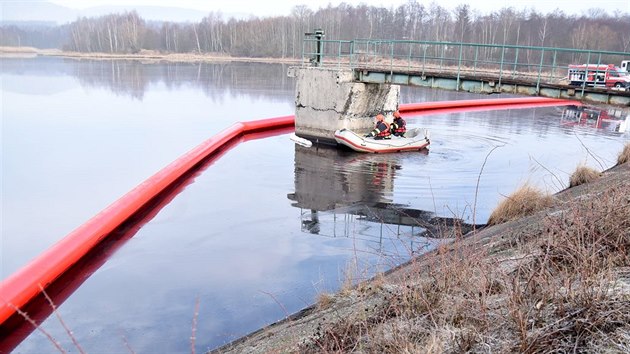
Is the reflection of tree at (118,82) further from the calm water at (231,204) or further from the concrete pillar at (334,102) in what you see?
the concrete pillar at (334,102)

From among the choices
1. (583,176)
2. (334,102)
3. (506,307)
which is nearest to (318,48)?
(334,102)

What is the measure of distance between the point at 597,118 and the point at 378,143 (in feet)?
51.8

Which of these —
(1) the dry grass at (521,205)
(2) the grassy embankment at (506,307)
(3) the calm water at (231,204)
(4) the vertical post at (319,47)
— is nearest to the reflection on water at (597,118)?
(3) the calm water at (231,204)

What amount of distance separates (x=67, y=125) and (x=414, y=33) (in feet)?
234

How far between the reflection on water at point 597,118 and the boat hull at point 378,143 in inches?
432

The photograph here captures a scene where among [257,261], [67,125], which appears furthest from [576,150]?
[67,125]

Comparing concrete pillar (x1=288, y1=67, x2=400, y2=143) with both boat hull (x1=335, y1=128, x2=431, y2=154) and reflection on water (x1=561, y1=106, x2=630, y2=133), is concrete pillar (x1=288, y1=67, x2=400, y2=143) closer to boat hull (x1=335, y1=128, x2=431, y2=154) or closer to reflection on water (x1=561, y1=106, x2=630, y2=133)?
boat hull (x1=335, y1=128, x2=431, y2=154)

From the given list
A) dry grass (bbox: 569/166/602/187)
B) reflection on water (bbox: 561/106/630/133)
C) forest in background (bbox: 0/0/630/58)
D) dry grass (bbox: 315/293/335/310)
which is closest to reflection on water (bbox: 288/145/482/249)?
dry grass (bbox: 315/293/335/310)

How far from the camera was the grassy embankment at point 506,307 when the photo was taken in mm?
3414

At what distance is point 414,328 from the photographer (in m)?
3.97

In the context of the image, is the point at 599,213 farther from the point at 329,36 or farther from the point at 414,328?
the point at 329,36

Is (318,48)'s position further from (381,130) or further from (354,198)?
(354,198)

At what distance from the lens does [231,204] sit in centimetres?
1166

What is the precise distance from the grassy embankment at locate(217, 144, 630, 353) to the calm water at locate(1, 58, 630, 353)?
0.82 m
